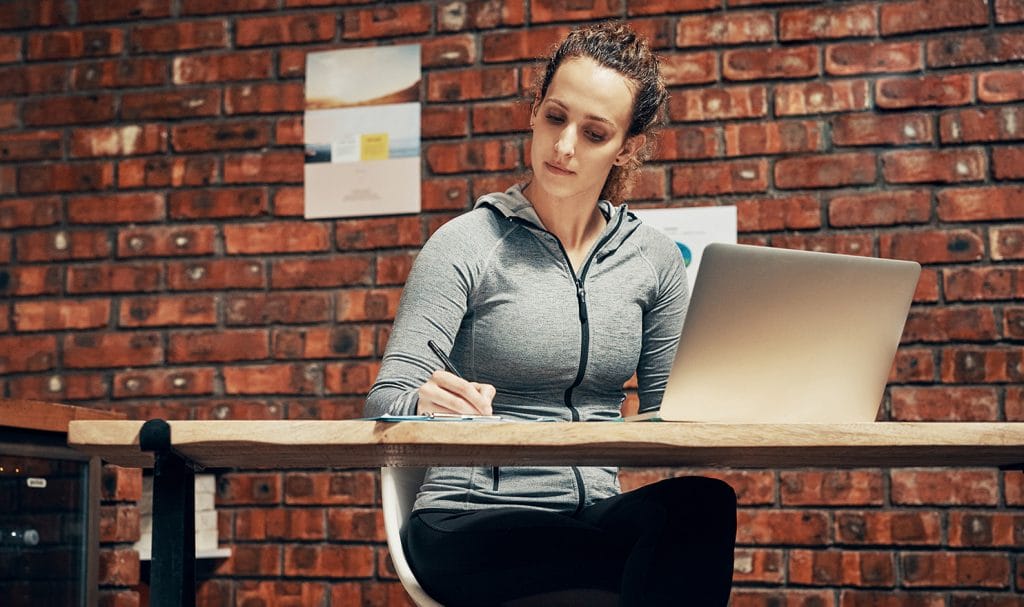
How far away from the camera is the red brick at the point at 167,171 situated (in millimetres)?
2936

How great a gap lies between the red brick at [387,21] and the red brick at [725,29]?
631 millimetres

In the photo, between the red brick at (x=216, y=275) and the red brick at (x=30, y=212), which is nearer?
the red brick at (x=216, y=275)

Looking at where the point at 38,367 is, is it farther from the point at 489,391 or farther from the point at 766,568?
the point at 489,391

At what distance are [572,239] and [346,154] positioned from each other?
1202 mm

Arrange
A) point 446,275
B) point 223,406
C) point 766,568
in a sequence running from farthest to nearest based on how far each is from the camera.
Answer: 1. point 223,406
2. point 766,568
3. point 446,275

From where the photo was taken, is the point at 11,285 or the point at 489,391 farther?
the point at 11,285

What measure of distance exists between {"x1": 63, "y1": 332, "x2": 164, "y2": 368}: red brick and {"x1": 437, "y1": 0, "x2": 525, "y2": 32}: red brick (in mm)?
1075

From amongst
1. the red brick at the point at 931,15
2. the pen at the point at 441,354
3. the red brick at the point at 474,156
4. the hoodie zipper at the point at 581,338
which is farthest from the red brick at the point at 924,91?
the pen at the point at 441,354

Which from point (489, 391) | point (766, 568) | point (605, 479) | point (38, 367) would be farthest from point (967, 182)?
point (38, 367)

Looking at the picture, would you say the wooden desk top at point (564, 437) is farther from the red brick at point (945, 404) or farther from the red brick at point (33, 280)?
the red brick at point (33, 280)

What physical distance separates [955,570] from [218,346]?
1799 millimetres

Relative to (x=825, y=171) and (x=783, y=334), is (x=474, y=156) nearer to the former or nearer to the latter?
(x=825, y=171)

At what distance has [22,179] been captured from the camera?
119 inches

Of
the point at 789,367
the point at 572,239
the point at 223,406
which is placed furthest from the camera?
the point at 223,406
